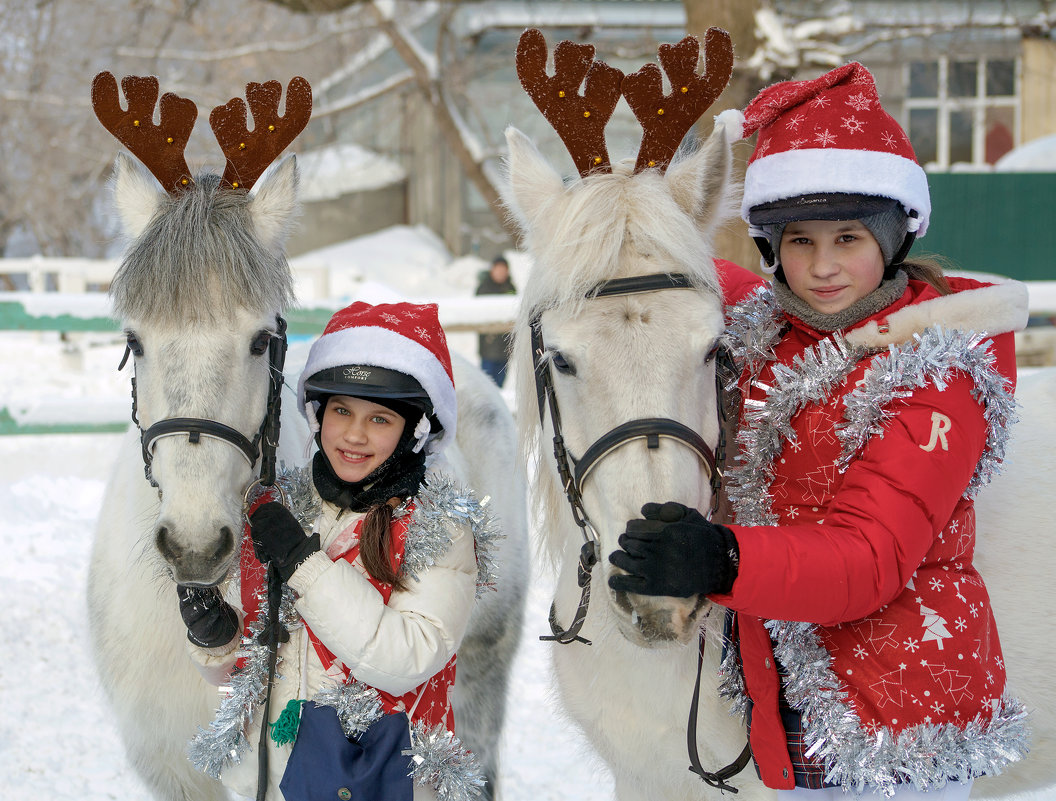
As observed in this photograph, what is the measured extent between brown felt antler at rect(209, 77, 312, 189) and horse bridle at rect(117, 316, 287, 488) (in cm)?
41

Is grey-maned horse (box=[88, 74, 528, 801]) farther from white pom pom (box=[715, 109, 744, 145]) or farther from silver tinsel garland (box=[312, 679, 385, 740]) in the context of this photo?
white pom pom (box=[715, 109, 744, 145])

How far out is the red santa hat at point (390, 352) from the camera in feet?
7.40

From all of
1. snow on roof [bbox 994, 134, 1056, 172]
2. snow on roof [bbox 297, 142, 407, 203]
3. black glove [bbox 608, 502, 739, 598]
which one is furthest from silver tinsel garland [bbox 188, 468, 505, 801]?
snow on roof [bbox 297, 142, 407, 203]

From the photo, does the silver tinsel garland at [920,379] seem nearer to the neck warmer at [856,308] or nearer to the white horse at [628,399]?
the neck warmer at [856,308]

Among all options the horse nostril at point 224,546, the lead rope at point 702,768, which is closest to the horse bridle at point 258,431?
the horse nostril at point 224,546

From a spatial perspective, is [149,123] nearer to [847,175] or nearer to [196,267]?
[196,267]

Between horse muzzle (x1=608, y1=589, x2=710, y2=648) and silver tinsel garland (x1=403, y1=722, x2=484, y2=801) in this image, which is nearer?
horse muzzle (x1=608, y1=589, x2=710, y2=648)

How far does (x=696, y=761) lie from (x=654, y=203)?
3.97 feet

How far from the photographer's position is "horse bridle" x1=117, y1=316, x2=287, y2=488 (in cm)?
199

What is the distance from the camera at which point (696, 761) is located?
6.37 ft

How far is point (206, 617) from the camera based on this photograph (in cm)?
203

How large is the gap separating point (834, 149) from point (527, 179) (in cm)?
70

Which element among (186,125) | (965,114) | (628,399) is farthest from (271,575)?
(965,114)

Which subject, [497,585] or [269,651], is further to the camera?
[497,585]
